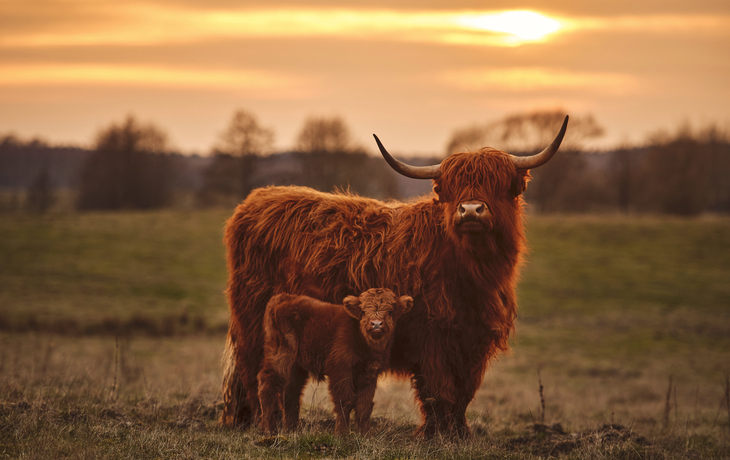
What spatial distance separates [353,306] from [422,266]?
896 mm

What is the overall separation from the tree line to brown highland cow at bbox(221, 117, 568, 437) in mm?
32779

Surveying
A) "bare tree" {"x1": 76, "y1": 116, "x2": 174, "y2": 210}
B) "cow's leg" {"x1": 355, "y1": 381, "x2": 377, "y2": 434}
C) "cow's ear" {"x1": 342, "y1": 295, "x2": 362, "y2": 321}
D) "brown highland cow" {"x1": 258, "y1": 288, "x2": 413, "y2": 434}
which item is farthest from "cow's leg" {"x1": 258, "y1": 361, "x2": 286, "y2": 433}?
"bare tree" {"x1": 76, "y1": 116, "x2": 174, "y2": 210}

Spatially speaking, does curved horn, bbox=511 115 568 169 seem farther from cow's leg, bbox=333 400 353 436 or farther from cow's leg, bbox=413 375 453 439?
cow's leg, bbox=333 400 353 436

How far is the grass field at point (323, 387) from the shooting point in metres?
5.07

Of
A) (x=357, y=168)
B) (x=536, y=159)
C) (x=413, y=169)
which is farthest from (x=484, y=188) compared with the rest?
(x=357, y=168)

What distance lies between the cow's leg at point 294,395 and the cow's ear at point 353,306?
0.93 m

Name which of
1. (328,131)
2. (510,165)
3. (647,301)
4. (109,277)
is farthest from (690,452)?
(328,131)

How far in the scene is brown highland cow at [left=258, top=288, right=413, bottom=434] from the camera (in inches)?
197

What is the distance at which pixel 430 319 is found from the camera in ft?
17.7

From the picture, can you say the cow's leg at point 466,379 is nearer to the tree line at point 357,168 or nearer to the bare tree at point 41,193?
the tree line at point 357,168

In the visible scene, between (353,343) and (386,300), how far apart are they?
0.48 m

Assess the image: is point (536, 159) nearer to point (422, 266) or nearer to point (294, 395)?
point (422, 266)

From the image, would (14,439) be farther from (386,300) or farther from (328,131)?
(328,131)

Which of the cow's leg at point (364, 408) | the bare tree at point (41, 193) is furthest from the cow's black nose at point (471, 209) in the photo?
the bare tree at point (41, 193)
